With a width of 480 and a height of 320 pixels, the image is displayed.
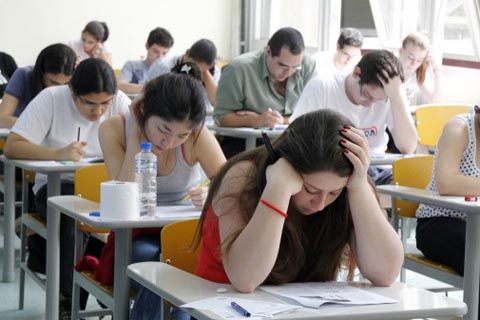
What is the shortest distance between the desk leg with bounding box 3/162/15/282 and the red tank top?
8.61ft

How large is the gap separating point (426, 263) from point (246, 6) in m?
8.63

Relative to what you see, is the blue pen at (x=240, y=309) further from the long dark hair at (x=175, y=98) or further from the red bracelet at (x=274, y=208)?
the long dark hair at (x=175, y=98)

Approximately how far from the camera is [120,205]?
296cm

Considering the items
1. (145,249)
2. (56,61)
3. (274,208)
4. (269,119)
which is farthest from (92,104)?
(274,208)

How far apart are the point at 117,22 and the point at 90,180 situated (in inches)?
321

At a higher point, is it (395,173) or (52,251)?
(395,173)

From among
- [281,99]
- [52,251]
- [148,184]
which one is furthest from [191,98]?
[281,99]

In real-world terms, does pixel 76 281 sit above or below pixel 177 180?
below

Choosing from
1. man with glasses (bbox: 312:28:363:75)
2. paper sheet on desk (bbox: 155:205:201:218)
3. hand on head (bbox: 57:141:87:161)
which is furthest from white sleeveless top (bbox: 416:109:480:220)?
man with glasses (bbox: 312:28:363:75)

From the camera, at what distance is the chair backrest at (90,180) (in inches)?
141

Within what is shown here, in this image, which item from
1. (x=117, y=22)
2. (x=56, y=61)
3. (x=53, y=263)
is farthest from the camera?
(x=117, y=22)

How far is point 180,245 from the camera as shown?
2699mm

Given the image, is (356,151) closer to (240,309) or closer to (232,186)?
(232,186)

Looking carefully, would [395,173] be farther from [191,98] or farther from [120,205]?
[120,205]
